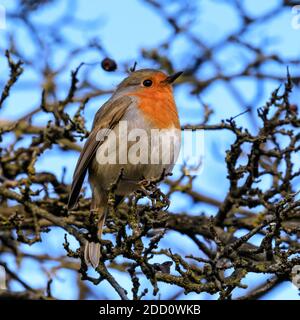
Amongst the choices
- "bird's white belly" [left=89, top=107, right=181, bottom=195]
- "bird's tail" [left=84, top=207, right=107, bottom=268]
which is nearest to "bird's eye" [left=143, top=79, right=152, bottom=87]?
"bird's white belly" [left=89, top=107, right=181, bottom=195]

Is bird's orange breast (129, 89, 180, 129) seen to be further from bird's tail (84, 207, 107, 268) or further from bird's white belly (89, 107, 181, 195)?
bird's tail (84, 207, 107, 268)

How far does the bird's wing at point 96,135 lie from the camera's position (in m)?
5.28

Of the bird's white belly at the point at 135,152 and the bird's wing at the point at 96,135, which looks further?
the bird's wing at the point at 96,135

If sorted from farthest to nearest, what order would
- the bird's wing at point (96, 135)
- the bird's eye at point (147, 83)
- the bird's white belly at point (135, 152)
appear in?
the bird's eye at point (147, 83) → the bird's wing at point (96, 135) → the bird's white belly at point (135, 152)

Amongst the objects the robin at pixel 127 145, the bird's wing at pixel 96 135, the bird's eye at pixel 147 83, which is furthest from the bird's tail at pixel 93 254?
the bird's eye at pixel 147 83

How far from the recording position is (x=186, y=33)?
766 cm

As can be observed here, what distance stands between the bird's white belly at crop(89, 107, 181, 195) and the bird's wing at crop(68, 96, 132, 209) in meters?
0.05

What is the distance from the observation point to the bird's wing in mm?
5281

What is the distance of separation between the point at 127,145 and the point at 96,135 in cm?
39

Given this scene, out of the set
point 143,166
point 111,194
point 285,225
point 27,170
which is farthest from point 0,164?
point 285,225

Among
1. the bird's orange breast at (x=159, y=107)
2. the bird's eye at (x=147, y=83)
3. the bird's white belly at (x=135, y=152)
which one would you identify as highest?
the bird's eye at (x=147, y=83)

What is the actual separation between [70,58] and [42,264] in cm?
206

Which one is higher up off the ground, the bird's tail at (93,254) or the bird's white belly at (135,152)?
the bird's white belly at (135,152)

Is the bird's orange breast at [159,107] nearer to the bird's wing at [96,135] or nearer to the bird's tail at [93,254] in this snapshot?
the bird's wing at [96,135]
